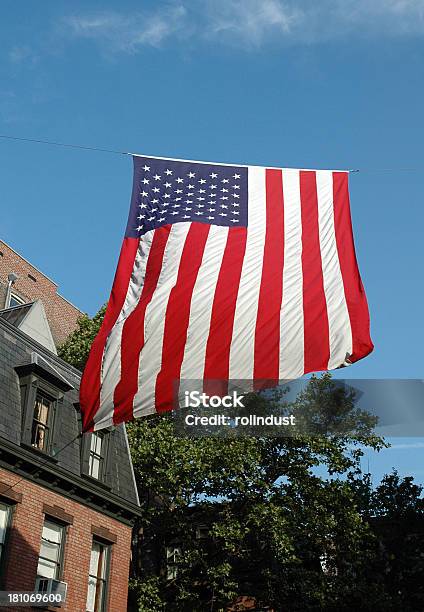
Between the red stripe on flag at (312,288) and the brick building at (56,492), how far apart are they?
10706 mm

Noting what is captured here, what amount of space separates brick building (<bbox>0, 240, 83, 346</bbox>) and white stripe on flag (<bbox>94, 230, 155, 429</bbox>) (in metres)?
28.9

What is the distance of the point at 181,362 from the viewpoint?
9969 mm

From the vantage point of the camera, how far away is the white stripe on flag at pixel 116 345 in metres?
9.84

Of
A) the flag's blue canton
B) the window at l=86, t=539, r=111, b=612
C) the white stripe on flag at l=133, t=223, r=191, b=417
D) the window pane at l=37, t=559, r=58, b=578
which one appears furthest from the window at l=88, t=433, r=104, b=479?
the white stripe on flag at l=133, t=223, r=191, b=417

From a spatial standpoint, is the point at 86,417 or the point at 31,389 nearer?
the point at 86,417

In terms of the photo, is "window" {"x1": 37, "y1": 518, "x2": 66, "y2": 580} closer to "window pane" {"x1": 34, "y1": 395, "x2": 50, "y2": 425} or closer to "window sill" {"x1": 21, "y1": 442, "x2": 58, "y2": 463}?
"window sill" {"x1": 21, "y1": 442, "x2": 58, "y2": 463}

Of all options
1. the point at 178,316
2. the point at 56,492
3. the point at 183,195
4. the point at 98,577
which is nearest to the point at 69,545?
the point at 56,492

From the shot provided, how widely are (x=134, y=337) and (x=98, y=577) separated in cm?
1384

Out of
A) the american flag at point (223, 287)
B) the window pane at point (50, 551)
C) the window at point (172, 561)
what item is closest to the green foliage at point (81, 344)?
the window at point (172, 561)

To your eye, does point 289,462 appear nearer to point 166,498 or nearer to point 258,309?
point 166,498

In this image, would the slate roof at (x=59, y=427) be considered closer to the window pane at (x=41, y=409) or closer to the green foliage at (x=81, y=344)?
the window pane at (x=41, y=409)

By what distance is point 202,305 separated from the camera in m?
10.4

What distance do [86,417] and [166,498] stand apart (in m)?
21.4

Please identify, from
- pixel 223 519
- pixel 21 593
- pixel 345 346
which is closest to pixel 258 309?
pixel 345 346
